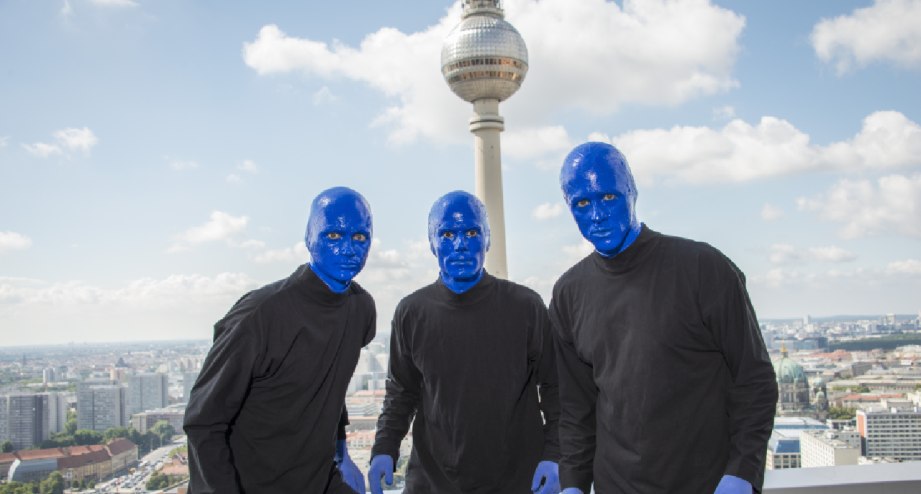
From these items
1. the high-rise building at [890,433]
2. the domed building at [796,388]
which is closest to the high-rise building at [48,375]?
the domed building at [796,388]

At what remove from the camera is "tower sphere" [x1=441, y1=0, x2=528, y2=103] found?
4075cm

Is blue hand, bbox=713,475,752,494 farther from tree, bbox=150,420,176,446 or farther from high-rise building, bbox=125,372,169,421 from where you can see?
high-rise building, bbox=125,372,169,421

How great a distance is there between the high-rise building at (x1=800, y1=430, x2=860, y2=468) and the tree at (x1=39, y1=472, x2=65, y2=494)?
7590mm

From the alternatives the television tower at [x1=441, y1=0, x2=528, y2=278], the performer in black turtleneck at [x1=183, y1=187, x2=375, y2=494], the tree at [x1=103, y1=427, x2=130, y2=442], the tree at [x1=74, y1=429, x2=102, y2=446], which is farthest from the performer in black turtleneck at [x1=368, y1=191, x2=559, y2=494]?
the television tower at [x1=441, y1=0, x2=528, y2=278]

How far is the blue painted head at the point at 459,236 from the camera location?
3645mm

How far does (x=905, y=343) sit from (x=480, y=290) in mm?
11463

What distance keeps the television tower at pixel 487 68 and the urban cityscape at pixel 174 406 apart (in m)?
25.4

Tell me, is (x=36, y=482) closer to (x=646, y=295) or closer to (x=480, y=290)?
(x=480, y=290)

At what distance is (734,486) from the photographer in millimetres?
2500

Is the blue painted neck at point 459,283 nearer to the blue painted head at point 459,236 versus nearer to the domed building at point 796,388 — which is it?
the blue painted head at point 459,236

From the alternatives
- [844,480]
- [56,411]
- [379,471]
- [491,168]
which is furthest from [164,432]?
[491,168]

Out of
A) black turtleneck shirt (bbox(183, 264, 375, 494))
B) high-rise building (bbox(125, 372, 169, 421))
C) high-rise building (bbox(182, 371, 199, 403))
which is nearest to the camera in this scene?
black turtleneck shirt (bbox(183, 264, 375, 494))

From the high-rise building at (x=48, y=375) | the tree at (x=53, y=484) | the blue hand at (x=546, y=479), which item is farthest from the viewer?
the high-rise building at (x=48, y=375)

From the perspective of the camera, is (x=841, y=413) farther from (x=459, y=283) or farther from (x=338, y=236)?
(x=338, y=236)
